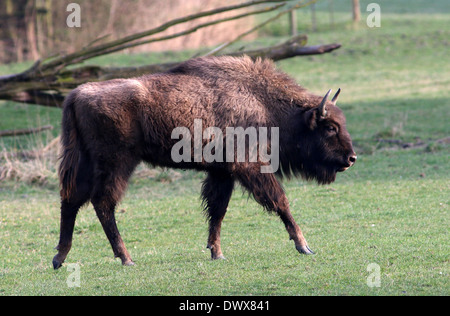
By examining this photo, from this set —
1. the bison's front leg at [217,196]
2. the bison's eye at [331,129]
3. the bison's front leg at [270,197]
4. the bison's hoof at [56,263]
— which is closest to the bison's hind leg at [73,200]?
the bison's hoof at [56,263]

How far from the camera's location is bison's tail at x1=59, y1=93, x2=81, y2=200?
6840 millimetres

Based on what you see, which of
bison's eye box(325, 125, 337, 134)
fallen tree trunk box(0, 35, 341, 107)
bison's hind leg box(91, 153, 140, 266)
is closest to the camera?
bison's hind leg box(91, 153, 140, 266)

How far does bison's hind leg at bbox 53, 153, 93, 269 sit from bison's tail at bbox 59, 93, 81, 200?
0.03m

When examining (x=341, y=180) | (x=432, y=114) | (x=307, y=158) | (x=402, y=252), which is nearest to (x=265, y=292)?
(x=402, y=252)

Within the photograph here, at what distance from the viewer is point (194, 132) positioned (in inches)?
270

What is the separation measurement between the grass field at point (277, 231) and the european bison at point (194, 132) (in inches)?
20.6

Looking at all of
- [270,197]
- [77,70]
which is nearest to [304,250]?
[270,197]

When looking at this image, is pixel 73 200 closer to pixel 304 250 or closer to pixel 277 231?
pixel 304 250

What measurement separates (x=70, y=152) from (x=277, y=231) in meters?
2.86

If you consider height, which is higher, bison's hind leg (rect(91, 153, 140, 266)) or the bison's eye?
the bison's eye

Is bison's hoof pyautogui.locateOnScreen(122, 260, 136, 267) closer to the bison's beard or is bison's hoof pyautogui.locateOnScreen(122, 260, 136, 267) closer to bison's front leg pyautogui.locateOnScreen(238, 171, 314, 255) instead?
bison's front leg pyautogui.locateOnScreen(238, 171, 314, 255)

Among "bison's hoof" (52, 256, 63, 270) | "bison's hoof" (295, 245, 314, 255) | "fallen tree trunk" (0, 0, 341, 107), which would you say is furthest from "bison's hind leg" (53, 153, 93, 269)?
"fallen tree trunk" (0, 0, 341, 107)

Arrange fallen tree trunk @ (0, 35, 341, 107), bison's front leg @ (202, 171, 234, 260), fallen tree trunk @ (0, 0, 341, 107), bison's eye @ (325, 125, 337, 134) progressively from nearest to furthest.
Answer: bison's front leg @ (202, 171, 234, 260) → bison's eye @ (325, 125, 337, 134) → fallen tree trunk @ (0, 0, 341, 107) → fallen tree trunk @ (0, 35, 341, 107)

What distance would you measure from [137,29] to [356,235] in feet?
63.8
